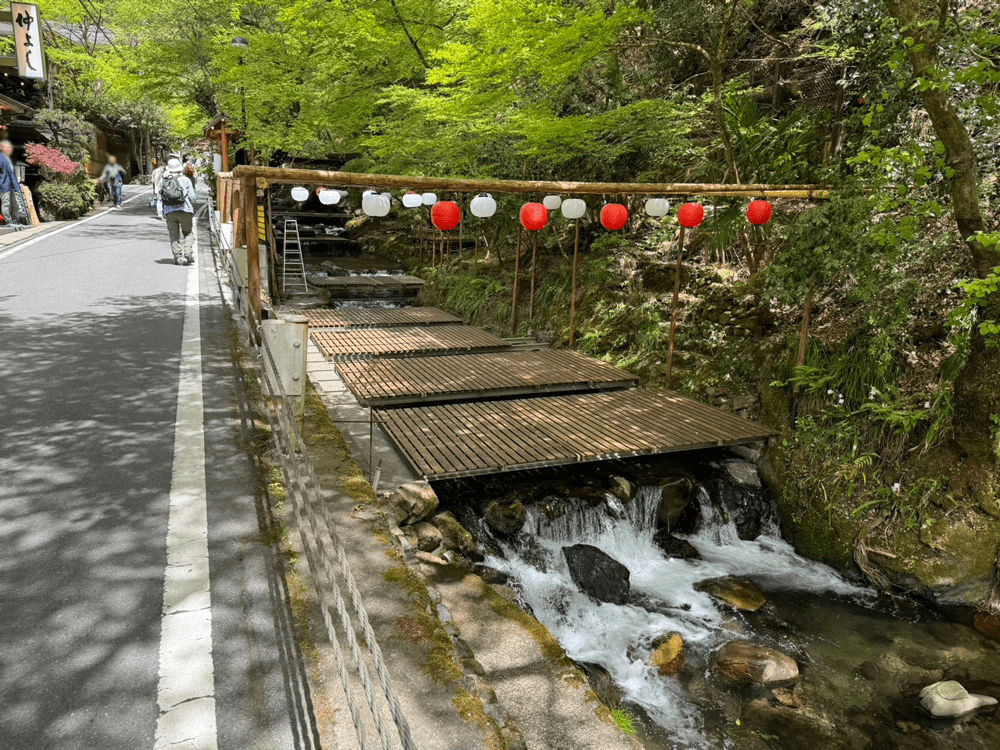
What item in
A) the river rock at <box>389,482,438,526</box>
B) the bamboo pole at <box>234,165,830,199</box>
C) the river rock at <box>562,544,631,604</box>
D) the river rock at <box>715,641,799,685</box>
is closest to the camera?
the river rock at <box>715,641,799,685</box>

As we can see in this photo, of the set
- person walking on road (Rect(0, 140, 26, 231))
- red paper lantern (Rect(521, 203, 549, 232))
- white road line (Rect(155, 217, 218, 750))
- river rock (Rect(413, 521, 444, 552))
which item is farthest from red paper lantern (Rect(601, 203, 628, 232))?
person walking on road (Rect(0, 140, 26, 231))

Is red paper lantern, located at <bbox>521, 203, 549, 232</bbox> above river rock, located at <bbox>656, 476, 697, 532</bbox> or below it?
above

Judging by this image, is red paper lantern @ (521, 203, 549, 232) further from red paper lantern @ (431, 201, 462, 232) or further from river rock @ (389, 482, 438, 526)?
river rock @ (389, 482, 438, 526)

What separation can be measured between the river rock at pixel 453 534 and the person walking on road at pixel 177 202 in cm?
1345

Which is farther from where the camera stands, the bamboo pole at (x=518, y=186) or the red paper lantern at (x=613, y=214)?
the red paper lantern at (x=613, y=214)

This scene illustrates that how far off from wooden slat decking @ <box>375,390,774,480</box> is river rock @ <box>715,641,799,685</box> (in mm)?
2713

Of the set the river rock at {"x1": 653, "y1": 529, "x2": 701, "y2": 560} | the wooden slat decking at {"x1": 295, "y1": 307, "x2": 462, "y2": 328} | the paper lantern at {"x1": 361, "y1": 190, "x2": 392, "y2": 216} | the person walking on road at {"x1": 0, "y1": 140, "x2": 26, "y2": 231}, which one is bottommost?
the river rock at {"x1": 653, "y1": 529, "x2": 701, "y2": 560}

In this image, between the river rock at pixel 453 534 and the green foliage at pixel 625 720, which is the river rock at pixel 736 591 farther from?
the river rock at pixel 453 534

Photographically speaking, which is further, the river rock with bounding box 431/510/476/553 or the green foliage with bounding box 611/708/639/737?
the river rock with bounding box 431/510/476/553

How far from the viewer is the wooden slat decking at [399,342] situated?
12109 mm

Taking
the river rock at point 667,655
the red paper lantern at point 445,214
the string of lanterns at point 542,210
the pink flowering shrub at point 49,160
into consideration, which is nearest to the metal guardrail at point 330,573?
the string of lanterns at point 542,210

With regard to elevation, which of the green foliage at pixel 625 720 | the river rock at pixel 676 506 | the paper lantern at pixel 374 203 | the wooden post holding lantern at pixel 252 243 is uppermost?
the paper lantern at pixel 374 203

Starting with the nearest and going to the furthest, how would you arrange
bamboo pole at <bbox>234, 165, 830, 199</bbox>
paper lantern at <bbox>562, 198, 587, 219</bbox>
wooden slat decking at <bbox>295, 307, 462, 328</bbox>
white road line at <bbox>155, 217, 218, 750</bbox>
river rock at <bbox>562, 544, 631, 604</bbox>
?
white road line at <bbox>155, 217, 218, 750</bbox> → river rock at <bbox>562, 544, 631, 604</bbox> → bamboo pole at <bbox>234, 165, 830, 199</bbox> → paper lantern at <bbox>562, 198, 587, 219</bbox> → wooden slat decking at <bbox>295, 307, 462, 328</bbox>

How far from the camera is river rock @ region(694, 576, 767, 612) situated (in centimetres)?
773
